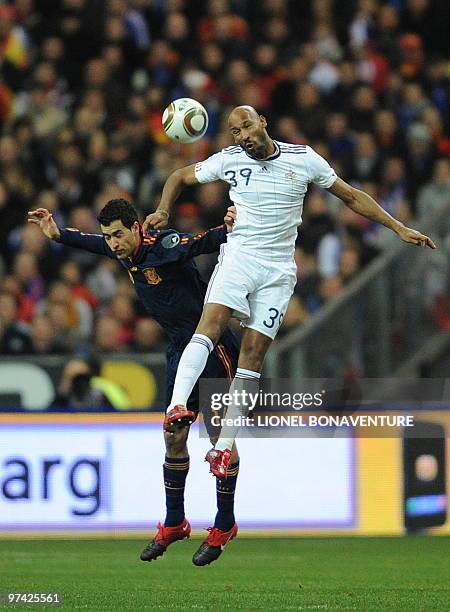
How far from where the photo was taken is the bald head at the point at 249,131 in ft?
33.9

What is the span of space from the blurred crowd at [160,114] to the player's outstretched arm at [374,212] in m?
4.82

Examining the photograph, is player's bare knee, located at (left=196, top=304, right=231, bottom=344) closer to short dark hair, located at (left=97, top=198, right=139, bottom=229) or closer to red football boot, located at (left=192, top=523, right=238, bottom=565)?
short dark hair, located at (left=97, top=198, right=139, bottom=229)

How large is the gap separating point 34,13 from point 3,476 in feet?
25.2

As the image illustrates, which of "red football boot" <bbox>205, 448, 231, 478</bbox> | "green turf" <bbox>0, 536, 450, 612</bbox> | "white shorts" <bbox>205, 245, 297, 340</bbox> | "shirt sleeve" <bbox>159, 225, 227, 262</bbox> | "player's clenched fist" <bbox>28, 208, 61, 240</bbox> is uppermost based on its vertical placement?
"player's clenched fist" <bbox>28, 208, 61, 240</bbox>

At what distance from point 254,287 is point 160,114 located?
8078 mm

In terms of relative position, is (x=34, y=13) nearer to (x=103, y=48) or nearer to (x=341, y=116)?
(x=103, y=48)

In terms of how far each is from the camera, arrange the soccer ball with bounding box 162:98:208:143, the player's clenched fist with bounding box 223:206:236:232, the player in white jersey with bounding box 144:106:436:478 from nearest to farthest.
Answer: the player's clenched fist with bounding box 223:206:236:232, the player in white jersey with bounding box 144:106:436:478, the soccer ball with bounding box 162:98:208:143

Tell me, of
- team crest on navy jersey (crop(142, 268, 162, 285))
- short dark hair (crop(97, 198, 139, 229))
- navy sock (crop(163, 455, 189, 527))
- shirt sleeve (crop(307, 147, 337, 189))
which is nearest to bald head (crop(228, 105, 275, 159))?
shirt sleeve (crop(307, 147, 337, 189))

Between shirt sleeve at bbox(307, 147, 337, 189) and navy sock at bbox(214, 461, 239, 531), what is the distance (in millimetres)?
1995

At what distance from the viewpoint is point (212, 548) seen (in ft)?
34.9

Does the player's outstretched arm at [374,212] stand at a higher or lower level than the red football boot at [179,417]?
higher

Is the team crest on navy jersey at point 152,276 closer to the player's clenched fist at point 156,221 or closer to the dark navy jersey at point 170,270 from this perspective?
the dark navy jersey at point 170,270

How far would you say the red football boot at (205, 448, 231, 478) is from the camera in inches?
398

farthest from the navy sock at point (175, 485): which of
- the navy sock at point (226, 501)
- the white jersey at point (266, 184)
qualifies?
the white jersey at point (266, 184)
